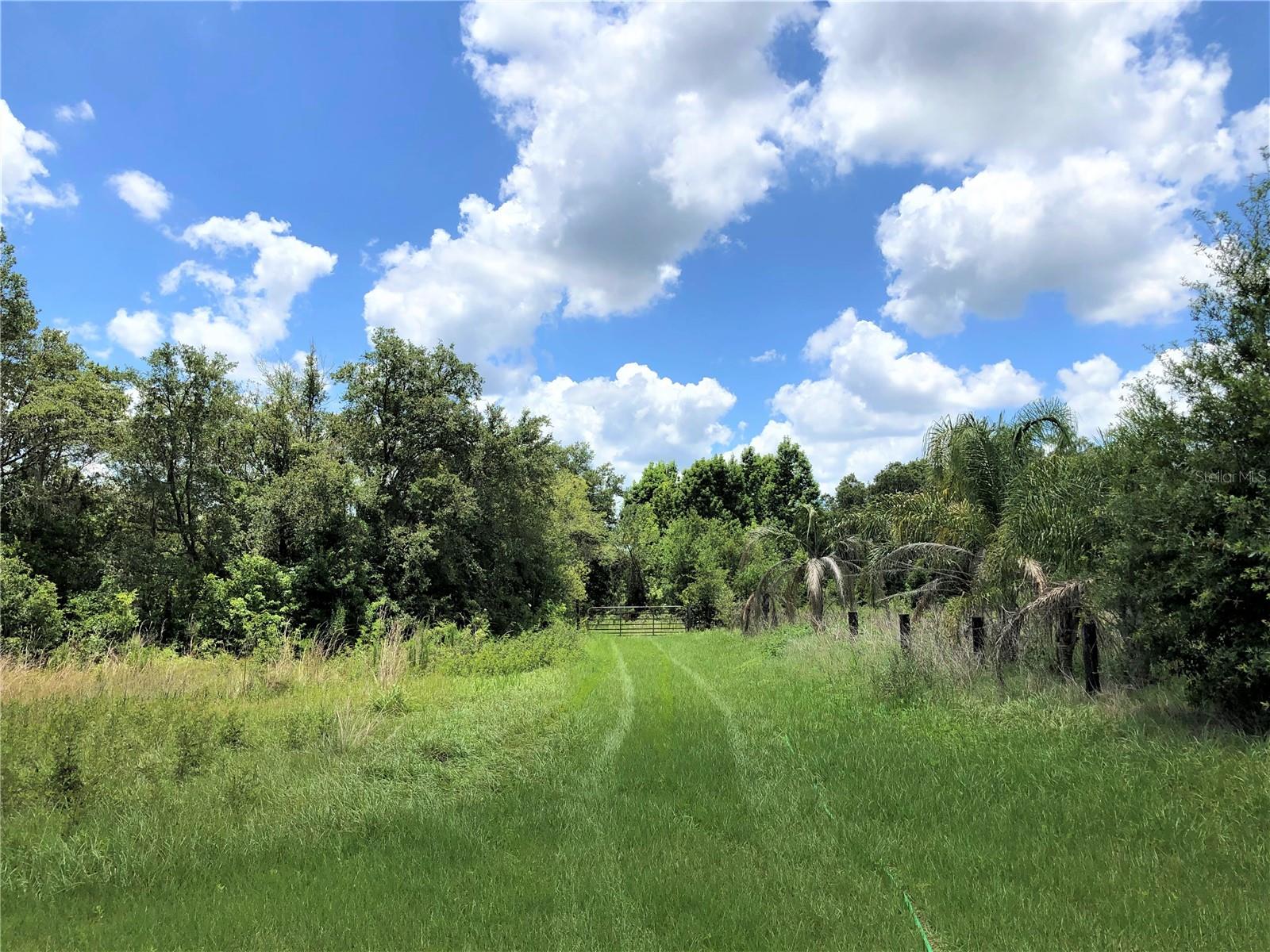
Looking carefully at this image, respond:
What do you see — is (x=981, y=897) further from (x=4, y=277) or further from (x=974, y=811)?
(x=4, y=277)

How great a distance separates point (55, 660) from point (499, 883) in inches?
578

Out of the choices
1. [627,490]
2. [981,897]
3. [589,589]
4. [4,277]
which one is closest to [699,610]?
[589,589]

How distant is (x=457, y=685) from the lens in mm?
14836

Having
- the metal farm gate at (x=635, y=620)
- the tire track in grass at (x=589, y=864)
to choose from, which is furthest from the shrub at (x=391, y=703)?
the metal farm gate at (x=635, y=620)

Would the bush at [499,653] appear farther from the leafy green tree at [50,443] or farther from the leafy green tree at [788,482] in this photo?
the leafy green tree at [788,482]

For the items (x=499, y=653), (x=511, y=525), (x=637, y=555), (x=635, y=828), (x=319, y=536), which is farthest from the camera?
(x=637, y=555)

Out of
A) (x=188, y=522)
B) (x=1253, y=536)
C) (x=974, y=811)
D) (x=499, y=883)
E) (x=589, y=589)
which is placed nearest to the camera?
(x=499, y=883)

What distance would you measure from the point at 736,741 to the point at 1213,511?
241 inches

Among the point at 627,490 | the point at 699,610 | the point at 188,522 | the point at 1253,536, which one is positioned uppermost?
the point at 627,490

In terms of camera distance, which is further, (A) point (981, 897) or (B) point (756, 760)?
(B) point (756, 760)

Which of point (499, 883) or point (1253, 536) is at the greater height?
point (1253, 536)

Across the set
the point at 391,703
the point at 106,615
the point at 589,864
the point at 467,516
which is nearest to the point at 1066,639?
the point at 589,864

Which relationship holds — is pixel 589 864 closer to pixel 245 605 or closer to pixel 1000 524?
pixel 1000 524

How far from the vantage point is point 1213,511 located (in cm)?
740
